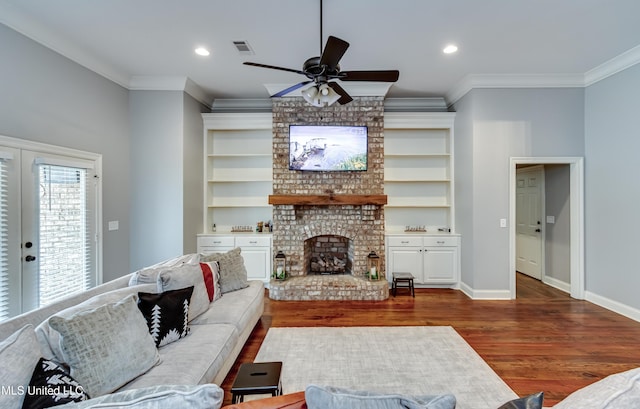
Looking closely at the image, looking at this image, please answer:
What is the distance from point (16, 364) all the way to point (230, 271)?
6.58 ft

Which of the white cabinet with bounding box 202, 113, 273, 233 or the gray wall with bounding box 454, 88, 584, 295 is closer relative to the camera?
the gray wall with bounding box 454, 88, 584, 295

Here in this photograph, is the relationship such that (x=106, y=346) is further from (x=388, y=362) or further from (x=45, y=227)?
(x=45, y=227)

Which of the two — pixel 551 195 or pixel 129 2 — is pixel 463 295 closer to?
pixel 551 195

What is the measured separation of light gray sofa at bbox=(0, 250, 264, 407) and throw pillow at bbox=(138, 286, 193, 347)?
0.06m

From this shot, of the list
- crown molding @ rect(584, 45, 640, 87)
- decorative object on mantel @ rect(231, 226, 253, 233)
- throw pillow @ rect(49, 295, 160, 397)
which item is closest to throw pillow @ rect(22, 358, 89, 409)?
throw pillow @ rect(49, 295, 160, 397)

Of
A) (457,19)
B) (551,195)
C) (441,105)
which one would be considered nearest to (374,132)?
(441,105)

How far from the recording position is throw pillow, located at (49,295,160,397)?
133 cm

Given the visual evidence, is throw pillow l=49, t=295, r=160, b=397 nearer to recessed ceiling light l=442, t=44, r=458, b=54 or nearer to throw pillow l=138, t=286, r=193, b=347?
throw pillow l=138, t=286, r=193, b=347

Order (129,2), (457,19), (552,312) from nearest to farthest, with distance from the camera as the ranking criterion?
(129,2), (457,19), (552,312)

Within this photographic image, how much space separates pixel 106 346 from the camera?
4.72 feet

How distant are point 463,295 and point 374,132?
2806 mm

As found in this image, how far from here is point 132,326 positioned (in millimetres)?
1602

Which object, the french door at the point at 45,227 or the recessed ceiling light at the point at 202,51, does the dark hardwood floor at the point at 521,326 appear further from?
the recessed ceiling light at the point at 202,51

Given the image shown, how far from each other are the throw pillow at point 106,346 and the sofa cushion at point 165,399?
70 cm
